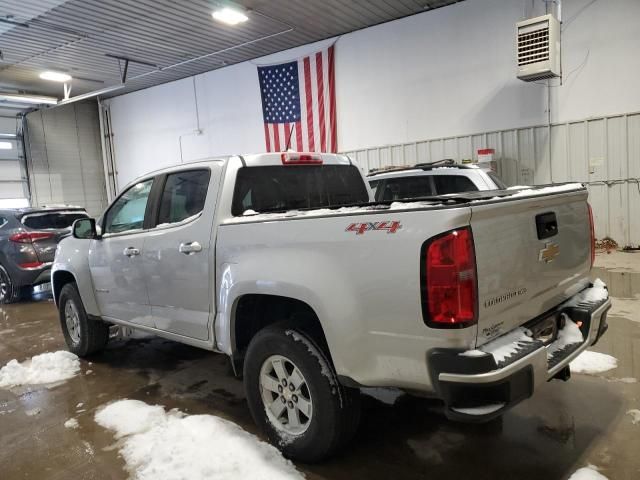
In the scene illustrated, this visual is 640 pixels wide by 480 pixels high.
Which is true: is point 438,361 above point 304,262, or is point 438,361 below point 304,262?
below

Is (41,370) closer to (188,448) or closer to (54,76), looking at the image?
(188,448)

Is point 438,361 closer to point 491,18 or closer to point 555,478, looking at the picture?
point 555,478

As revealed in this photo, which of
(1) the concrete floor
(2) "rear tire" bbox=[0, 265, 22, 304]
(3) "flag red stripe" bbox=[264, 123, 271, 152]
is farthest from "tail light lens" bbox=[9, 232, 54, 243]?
(3) "flag red stripe" bbox=[264, 123, 271, 152]

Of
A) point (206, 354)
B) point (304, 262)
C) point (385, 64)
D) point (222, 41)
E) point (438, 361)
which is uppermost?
point (222, 41)

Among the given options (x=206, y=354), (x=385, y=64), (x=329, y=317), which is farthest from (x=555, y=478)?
(x=385, y=64)

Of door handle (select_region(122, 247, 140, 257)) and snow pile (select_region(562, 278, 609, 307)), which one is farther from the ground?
door handle (select_region(122, 247, 140, 257))

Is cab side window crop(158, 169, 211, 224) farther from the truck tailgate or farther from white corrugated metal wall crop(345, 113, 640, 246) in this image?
white corrugated metal wall crop(345, 113, 640, 246)

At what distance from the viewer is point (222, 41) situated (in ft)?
39.8

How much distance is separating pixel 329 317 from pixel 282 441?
0.90 m

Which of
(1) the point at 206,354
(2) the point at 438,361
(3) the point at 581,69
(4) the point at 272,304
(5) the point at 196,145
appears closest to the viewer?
(2) the point at 438,361

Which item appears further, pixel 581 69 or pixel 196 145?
pixel 196 145

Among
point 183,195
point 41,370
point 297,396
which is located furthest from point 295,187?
point 41,370

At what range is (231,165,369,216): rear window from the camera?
3260 millimetres

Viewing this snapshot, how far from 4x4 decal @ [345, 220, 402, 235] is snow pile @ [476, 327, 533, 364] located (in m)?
0.61
